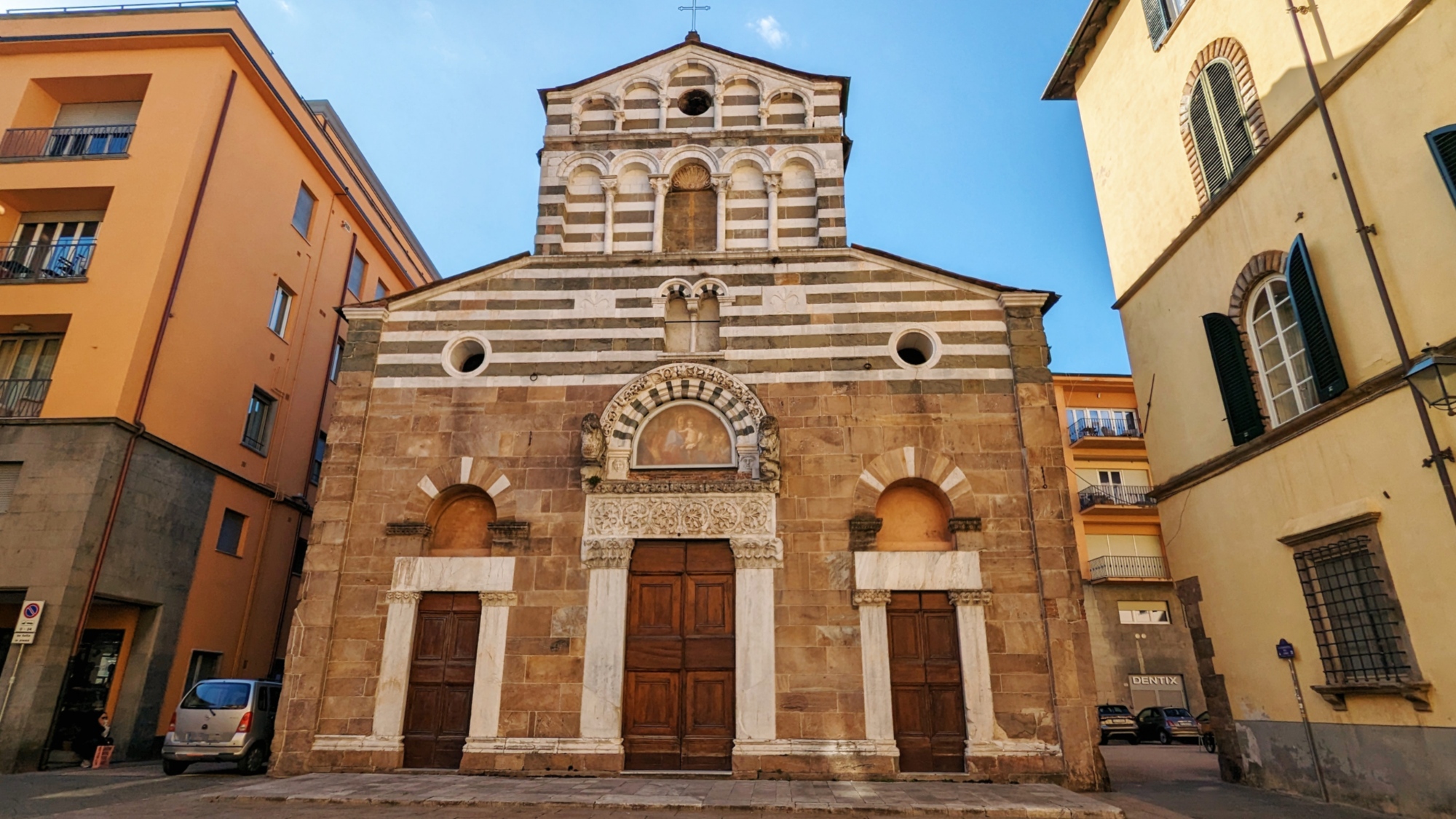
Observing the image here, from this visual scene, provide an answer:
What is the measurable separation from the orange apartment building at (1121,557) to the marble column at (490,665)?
20878 millimetres

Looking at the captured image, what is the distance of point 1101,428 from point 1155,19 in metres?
18.8

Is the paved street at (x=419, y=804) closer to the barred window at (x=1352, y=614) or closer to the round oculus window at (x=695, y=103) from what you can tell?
the barred window at (x=1352, y=614)

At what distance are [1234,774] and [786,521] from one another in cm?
829

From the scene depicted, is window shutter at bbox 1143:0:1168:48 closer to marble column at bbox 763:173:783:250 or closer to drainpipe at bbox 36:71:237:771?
marble column at bbox 763:173:783:250

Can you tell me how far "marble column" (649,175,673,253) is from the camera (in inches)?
615

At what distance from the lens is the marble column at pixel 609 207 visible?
15.7 meters

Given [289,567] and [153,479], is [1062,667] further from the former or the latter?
[289,567]

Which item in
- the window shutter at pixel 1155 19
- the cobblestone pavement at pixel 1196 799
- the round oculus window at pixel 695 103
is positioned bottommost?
the cobblestone pavement at pixel 1196 799

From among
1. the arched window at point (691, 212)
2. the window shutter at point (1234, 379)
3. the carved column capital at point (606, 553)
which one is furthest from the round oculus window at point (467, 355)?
the window shutter at point (1234, 379)

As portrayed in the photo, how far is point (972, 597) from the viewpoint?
12.8 metres

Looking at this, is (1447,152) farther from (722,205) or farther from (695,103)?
(695,103)

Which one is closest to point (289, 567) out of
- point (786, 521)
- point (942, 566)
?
point (786, 521)

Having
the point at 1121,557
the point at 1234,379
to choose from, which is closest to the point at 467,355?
the point at 1234,379

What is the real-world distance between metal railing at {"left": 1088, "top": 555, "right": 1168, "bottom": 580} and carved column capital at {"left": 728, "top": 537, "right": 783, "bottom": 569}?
2029cm
